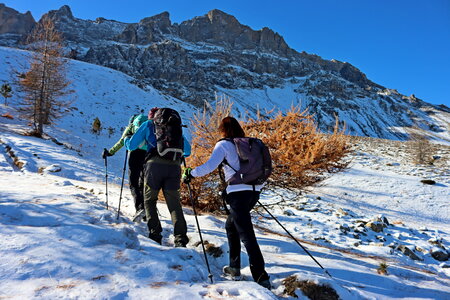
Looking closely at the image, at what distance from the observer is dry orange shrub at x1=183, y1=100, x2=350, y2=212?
5.07m

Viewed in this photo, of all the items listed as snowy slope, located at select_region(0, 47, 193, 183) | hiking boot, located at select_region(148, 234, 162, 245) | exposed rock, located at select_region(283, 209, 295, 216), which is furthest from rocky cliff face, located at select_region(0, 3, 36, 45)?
hiking boot, located at select_region(148, 234, 162, 245)

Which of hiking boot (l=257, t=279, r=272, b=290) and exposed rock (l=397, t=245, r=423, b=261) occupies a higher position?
hiking boot (l=257, t=279, r=272, b=290)

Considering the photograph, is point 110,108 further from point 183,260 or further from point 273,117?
point 183,260

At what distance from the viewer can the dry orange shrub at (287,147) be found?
5070 millimetres

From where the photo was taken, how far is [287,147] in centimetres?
507

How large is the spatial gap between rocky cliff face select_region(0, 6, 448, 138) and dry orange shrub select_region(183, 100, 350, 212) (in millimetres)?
59327

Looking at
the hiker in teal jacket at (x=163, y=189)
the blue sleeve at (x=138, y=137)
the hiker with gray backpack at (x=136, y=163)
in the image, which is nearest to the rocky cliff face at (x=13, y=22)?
the hiker with gray backpack at (x=136, y=163)

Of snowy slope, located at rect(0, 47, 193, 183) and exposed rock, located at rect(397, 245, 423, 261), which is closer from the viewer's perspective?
exposed rock, located at rect(397, 245, 423, 261)

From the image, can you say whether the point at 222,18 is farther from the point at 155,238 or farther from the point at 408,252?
the point at 155,238

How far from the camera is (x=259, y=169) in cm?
271

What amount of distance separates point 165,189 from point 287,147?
272cm

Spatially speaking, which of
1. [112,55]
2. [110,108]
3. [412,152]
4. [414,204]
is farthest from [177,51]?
[414,204]

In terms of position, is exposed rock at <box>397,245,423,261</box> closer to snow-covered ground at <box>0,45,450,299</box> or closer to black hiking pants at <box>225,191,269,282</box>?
snow-covered ground at <box>0,45,450,299</box>

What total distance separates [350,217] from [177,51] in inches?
3488
